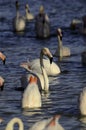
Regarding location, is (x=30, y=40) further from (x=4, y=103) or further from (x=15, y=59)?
(x=4, y=103)

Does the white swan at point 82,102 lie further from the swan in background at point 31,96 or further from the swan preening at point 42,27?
the swan preening at point 42,27

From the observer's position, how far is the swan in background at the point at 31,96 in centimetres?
1595

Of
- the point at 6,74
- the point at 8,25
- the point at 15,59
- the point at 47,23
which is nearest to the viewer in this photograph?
the point at 6,74

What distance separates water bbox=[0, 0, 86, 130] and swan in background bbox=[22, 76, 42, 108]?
15cm

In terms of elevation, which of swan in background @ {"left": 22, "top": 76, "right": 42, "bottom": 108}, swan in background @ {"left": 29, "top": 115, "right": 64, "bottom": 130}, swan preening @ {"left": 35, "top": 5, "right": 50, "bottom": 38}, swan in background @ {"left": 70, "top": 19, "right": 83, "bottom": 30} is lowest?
swan in background @ {"left": 70, "top": 19, "right": 83, "bottom": 30}

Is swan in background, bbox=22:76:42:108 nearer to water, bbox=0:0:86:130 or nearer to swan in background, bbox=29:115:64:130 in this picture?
water, bbox=0:0:86:130

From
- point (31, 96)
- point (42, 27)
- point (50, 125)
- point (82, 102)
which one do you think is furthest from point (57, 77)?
point (42, 27)

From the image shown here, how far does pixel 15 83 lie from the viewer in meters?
19.4

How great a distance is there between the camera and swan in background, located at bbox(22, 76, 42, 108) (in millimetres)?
15953

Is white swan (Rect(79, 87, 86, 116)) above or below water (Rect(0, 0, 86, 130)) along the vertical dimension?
above

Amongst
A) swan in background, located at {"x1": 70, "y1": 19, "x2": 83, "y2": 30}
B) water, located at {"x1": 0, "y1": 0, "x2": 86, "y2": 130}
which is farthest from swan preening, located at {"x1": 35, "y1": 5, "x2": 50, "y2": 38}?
swan in background, located at {"x1": 70, "y1": 19, "x2": 83, "y2": 30}

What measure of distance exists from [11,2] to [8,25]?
9.08m

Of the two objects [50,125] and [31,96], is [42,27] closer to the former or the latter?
[31,96]

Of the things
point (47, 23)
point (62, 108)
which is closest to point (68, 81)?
point (62, 108)
